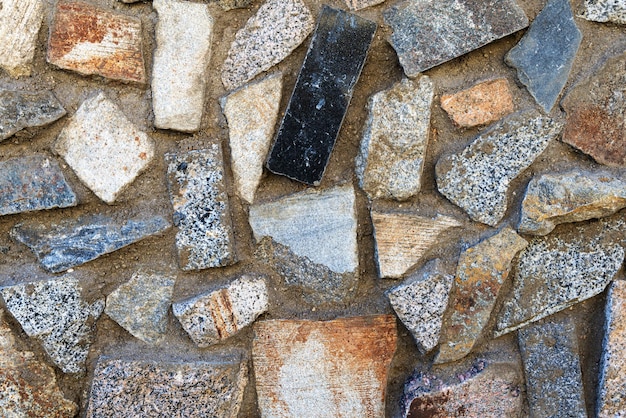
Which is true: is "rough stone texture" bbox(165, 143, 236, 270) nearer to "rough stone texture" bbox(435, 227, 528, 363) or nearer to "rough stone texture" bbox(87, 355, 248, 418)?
"rough stone texture" bbox(87, 355, 248, 418)

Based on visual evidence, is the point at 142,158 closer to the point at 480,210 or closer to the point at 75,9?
the point at 75,9

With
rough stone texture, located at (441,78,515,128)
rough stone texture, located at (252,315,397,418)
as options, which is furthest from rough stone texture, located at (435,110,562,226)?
rough stone texture, located at (252,315,397,418)

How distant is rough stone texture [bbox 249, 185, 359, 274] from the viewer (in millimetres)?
1146

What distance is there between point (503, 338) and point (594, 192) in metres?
0.30

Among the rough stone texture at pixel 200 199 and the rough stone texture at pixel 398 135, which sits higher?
the rough stone texture at pixel 398 135

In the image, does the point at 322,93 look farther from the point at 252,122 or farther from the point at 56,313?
the point at 56,313

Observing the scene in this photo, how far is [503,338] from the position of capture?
1.18 meters

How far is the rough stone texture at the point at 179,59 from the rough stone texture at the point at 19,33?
200 mm

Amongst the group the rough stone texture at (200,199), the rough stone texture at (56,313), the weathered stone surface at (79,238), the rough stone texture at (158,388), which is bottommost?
the rough stone texture at (158,388)

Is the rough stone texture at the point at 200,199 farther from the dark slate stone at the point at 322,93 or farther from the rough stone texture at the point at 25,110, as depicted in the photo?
the rough stone texture at the point at 25,110

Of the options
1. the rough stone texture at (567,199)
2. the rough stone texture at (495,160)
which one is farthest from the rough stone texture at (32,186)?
the rough stone texture at (567,199)

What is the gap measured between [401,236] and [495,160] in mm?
204

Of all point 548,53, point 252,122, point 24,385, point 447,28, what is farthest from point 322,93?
point 24,385

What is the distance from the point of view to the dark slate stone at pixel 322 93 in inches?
43.2
